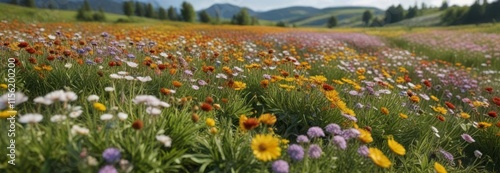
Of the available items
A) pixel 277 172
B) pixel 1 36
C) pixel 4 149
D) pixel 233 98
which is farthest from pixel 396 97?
pixel 1 36

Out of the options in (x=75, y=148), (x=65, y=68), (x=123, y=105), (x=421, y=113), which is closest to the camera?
(x=75, y=148)

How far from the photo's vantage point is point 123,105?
124 inches

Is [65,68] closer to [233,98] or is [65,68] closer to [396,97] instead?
[233,98]

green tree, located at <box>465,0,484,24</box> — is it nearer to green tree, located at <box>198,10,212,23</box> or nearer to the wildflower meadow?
green tree, located at <box>198,10,212,23</box>

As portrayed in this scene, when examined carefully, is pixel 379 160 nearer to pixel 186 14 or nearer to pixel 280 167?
pixel 280 167

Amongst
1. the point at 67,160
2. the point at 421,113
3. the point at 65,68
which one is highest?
the point at 65,68

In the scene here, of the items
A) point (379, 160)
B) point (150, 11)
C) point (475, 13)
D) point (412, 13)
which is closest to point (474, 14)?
point (475, 13)

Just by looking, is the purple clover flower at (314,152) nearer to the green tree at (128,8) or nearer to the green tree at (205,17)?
the green tree at (205,17)

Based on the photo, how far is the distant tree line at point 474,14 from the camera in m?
73.1

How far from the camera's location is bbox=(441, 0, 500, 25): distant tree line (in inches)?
2876

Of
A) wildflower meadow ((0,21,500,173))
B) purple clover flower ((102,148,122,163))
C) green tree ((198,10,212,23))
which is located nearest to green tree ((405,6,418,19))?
green tree ((198,10,212,23))

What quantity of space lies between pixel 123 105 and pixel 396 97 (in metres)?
3.99

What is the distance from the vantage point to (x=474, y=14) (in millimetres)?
73062

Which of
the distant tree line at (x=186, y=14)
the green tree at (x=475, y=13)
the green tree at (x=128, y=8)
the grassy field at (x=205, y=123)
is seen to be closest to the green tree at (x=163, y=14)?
the distant tree line at (x=186, y=14)
